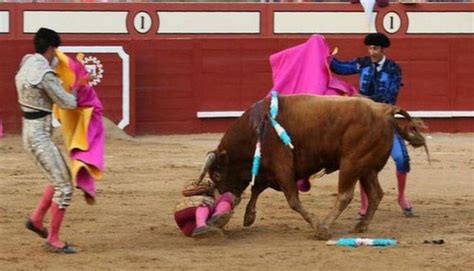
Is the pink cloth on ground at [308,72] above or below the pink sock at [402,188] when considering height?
above

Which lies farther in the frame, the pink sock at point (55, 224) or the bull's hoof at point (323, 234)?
the bull's hoof at point (323, 234)

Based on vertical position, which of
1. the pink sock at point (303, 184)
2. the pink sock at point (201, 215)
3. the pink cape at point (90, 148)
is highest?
the pink cape at point (90, 148)

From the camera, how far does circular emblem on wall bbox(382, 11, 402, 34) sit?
17031mm

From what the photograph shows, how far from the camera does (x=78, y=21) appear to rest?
1669cm

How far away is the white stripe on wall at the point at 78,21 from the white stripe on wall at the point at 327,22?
207cm

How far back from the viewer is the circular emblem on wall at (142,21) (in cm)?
1684

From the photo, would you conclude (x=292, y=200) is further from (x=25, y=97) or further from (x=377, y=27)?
(x=377, y=27)

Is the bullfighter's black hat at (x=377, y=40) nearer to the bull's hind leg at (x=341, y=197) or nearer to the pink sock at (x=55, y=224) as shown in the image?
the bull's hind leg at (x=341, y=197)

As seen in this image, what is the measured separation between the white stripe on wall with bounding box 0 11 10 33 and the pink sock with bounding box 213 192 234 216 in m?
9.28

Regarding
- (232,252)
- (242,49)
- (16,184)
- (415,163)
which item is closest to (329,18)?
(242,49)

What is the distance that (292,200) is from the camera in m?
7.71

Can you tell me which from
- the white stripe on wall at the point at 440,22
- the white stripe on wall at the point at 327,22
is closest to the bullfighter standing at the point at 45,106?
the white stripe on wall at the point at 327,22

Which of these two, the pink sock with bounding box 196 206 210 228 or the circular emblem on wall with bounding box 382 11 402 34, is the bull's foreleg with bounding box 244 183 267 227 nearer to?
the pink sock with bounding box 196 206 210 228

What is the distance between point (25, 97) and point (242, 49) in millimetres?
8137
